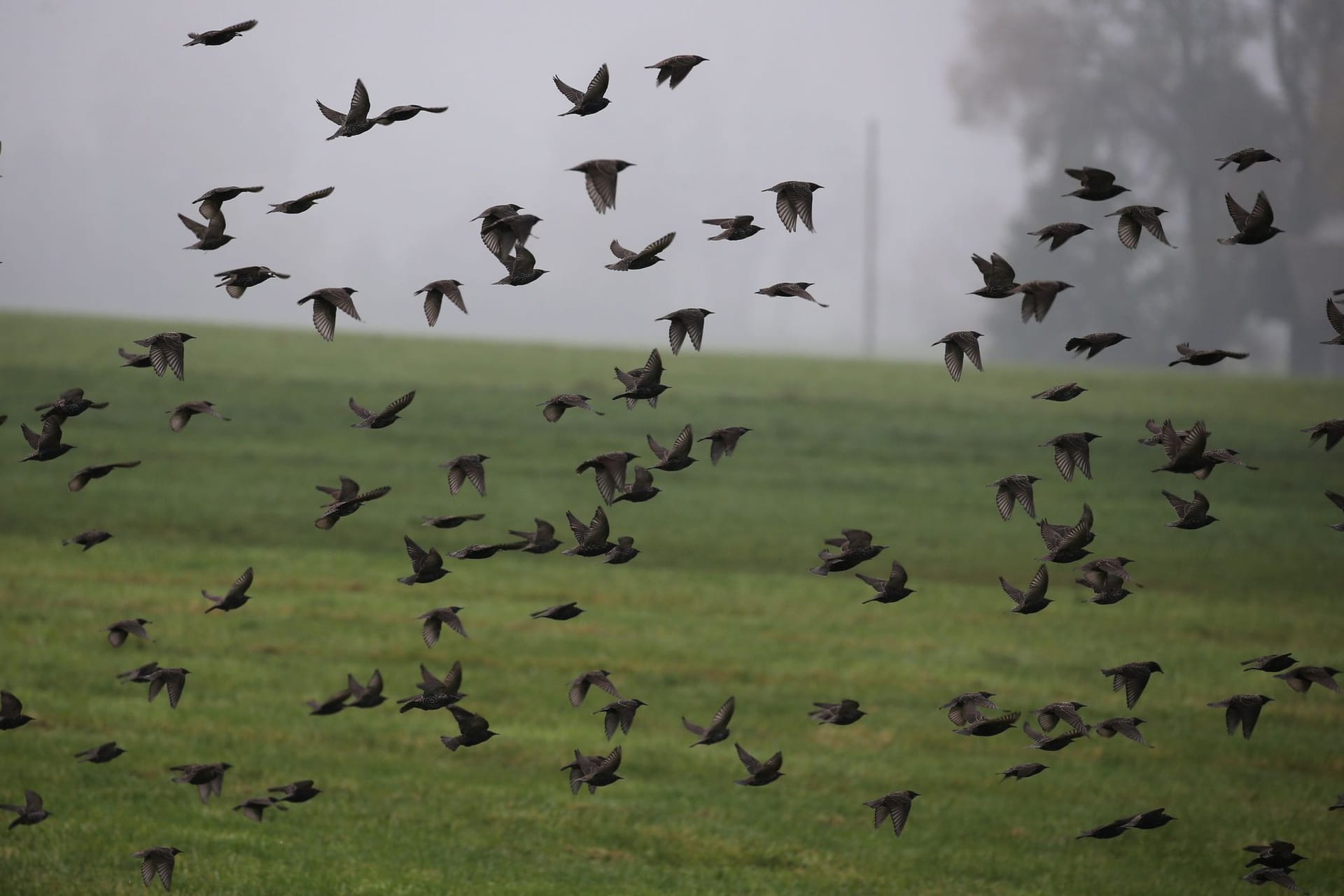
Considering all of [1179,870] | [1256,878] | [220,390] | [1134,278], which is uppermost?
[1134,278]

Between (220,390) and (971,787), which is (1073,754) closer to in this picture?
(971,787)

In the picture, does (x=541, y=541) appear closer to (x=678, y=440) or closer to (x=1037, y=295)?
(x=678, y=440)

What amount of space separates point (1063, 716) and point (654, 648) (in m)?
9.48

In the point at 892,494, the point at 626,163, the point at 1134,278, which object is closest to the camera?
the point at 626,163

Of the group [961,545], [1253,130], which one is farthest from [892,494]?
[1253,130]

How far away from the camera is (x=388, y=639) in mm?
16578

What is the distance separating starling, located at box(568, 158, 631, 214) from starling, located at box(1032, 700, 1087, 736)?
11.1 ft

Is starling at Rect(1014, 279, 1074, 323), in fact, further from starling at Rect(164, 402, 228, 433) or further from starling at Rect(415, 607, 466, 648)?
starling at Rect(164, 402, 228, 433)

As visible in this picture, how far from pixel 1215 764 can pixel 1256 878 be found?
6226 millimetres

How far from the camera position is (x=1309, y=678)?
7.35 meters

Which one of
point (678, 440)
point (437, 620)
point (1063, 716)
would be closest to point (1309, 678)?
point (1063, 716)

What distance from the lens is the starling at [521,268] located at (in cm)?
669

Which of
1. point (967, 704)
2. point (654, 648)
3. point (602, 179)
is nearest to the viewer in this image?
point (602, 179)

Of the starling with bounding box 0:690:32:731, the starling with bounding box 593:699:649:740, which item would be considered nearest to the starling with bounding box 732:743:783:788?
the starling with bounding box 593:699:649:740
